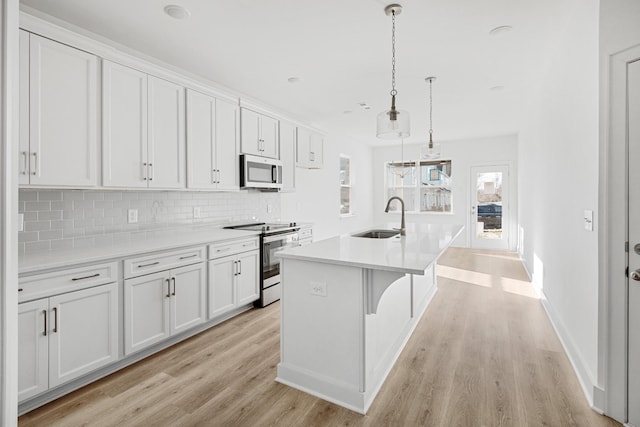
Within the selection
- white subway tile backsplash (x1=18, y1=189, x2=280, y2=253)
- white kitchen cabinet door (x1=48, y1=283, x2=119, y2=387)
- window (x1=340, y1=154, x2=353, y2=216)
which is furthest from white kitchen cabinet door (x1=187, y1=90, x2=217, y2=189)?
window (x1=340, y1=154, x2=353, y2=216)

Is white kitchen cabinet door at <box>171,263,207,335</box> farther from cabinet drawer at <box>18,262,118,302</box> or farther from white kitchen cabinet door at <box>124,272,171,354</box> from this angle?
A: cabinet drawer at <box>18,262,118,302</box>

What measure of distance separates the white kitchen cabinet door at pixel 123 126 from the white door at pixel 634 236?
3291mm

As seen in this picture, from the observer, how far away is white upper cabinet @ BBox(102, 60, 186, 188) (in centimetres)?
254

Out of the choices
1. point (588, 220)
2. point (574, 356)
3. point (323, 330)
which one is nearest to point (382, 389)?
point (323, 330)

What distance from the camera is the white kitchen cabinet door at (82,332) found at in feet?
6.58

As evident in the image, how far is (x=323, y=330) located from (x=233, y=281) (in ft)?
5.01

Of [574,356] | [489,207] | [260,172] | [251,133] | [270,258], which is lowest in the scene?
[574,356]

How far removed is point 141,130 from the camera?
2.78 meters

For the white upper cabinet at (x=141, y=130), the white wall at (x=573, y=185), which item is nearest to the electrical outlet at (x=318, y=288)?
the white wall at (x=573, y=185)

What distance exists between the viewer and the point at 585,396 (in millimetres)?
2039

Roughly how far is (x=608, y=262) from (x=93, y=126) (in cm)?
342

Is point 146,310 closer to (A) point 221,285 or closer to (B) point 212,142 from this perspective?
(A) point 221,285

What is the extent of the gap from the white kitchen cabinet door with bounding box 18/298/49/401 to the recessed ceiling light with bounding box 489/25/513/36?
147 inches

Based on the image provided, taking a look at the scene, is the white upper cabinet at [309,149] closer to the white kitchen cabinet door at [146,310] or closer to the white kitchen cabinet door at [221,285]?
the white kitchen cabinet door at [221,285]
